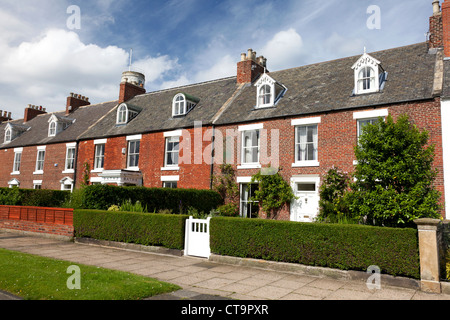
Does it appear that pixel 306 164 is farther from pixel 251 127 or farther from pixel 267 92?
pixel 267 92

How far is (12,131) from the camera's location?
112ft

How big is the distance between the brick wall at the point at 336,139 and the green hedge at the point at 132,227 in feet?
22.1

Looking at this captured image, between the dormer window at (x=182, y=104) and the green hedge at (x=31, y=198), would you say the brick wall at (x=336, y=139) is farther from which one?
the green hedge at (x=31, y=198)

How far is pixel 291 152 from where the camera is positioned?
17.1 meters

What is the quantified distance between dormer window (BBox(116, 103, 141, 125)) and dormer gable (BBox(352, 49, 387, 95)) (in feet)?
55.0

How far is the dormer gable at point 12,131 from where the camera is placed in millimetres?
34250

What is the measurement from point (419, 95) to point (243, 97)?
33.9 ft

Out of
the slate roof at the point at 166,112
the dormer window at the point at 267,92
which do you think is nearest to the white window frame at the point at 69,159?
the slate roof at the point at 166,112

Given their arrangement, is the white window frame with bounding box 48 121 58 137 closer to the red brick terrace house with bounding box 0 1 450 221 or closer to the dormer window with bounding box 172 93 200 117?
the red brick terrace house with bounding box 0 1 450 221

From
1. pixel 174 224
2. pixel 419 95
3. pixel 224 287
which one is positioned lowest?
pixel 224 287

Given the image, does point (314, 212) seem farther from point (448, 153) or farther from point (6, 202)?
point (6, 202)
